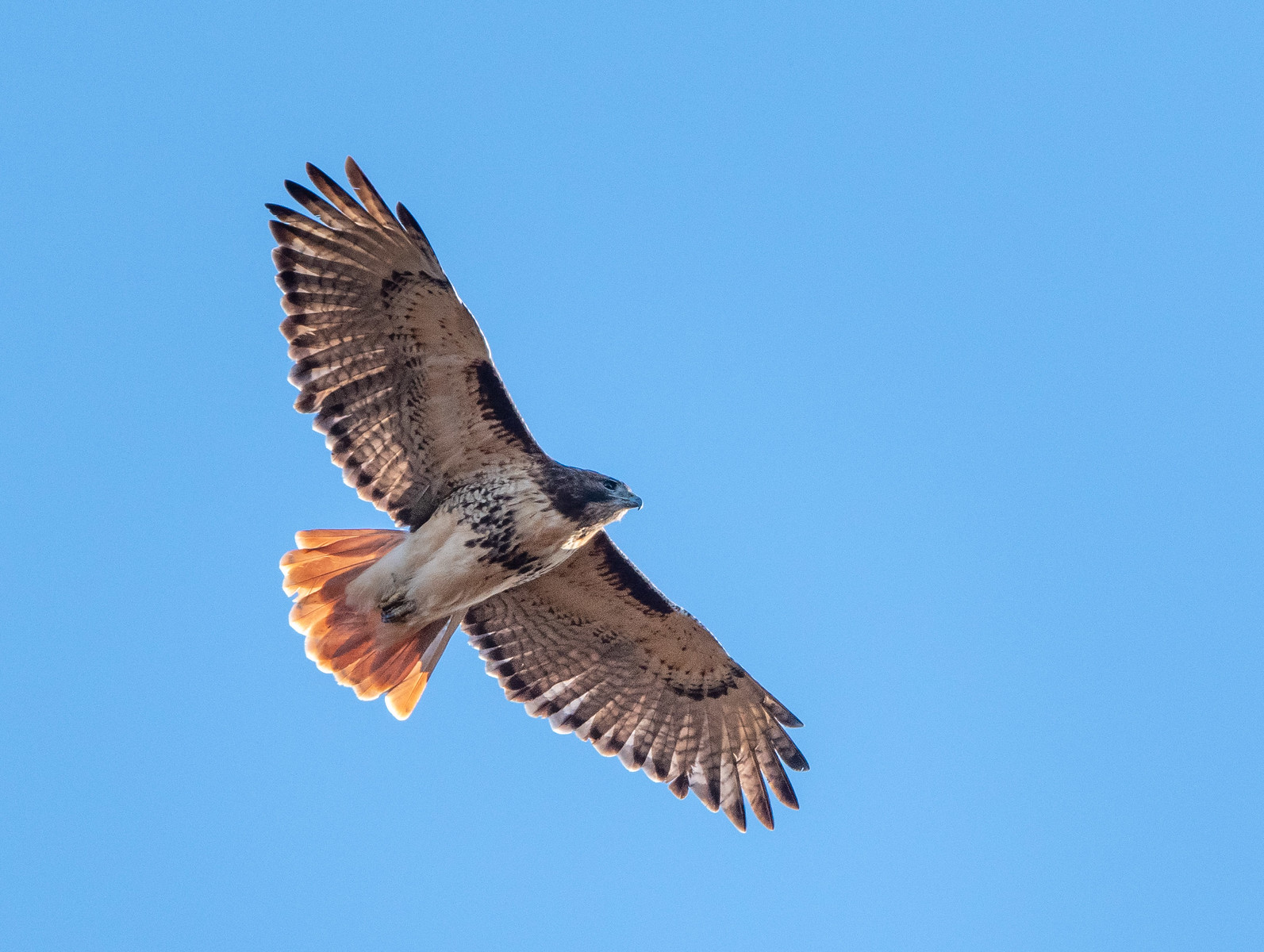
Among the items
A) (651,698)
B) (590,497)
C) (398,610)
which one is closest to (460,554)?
(398,610)

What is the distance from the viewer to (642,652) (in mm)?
11031

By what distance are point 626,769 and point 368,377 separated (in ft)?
11.9

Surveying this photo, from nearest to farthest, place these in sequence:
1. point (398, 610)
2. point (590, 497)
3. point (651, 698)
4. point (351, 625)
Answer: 1. point (590, 497)
2. point (398, 610)
3. point (351, 625)
4. point (651, 698)

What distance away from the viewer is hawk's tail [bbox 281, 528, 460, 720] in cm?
991

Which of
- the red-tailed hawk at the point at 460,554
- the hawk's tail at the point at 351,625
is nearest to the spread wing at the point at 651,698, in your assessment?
the red-tailed hawk at the point at 460,554

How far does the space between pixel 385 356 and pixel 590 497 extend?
1669 mm

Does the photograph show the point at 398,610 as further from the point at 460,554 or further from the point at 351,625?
the point at 460,554

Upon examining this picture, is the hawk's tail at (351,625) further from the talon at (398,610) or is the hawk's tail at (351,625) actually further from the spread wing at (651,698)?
the spread wing at (651,698)

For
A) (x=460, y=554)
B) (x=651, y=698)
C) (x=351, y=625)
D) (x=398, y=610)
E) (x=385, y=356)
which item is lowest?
(x=351, y=625)

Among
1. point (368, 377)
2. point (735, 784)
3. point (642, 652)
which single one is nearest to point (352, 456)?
point (368, 377)

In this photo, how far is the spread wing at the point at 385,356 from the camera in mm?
9477

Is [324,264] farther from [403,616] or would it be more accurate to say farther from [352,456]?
[403,616]

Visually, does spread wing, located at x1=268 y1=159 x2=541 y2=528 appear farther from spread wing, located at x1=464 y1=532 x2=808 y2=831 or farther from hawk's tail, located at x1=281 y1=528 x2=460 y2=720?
spread wing, located at x1=464 y1=532 x2=808 y2=831

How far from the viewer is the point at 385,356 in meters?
9.73
